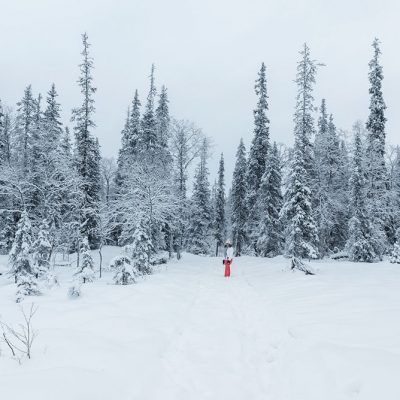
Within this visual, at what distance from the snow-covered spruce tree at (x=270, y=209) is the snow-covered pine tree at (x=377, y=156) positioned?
8.47 m

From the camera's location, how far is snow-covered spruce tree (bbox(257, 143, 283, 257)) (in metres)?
33.9

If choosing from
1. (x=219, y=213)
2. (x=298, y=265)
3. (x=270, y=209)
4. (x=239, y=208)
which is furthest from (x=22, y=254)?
(x=219, y=213)

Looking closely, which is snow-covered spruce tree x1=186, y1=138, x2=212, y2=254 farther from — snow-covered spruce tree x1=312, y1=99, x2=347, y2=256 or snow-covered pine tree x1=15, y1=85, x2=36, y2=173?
snow-covered pine tree x1=15, y1=85, x2=36, y2=173

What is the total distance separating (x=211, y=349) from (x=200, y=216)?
3913cm

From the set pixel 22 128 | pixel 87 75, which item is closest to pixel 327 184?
pixel 87 75

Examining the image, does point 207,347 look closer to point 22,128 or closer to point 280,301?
point 280,301

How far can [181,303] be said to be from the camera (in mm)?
10133

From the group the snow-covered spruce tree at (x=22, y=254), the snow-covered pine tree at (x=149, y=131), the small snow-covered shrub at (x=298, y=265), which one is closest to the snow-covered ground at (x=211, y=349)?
the snow-covered spruce tree at (x=22, y=254)

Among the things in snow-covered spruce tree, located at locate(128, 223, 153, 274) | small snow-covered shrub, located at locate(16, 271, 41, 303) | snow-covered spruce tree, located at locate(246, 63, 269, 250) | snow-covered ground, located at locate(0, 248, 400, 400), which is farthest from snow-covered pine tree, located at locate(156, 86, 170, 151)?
snow-covered ground, located at locate(0, 248, 400, 400)

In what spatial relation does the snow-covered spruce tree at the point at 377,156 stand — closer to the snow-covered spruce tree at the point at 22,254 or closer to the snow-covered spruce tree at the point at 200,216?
the snow-covered spruce tree at the point at 200,216

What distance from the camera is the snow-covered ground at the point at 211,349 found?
4.38 m

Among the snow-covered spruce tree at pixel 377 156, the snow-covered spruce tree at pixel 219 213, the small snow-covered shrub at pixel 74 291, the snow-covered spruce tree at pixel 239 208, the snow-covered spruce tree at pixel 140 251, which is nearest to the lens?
the small snow-covered shrub at pixel 74 291

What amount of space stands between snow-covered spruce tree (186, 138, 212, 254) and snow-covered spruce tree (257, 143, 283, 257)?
11.8 meters

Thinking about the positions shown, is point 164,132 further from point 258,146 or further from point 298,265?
point 298,265
